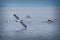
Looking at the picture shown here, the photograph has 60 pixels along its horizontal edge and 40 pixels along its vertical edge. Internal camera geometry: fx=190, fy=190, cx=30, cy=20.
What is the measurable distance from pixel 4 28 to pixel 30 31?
27 cm

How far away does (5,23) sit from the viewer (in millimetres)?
1985

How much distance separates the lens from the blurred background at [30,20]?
197 centimetres

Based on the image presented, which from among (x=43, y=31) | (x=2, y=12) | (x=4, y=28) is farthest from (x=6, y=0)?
(x=43, y=31)

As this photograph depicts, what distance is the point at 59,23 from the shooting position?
78.2 inches

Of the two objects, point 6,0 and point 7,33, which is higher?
point 6,0

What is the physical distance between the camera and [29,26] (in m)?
2.02

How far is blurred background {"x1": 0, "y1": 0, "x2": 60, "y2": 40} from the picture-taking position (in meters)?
1.97

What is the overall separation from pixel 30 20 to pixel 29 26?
7 cm

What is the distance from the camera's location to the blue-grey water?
196cm

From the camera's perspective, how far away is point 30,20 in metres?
2.05

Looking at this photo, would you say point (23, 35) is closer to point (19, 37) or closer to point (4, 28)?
point (19, 37)

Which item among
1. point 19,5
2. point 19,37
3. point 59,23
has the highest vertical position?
point 19,5

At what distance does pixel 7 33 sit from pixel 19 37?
0.13 metres

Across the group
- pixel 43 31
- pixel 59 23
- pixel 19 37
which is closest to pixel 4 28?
pixel 19 37
